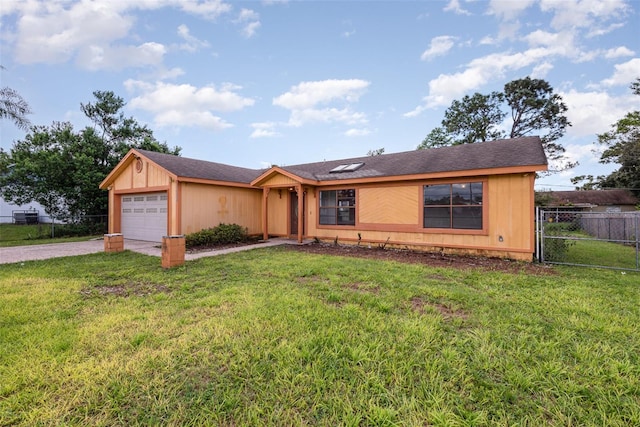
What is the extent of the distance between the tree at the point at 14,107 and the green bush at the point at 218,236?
22.2 ft

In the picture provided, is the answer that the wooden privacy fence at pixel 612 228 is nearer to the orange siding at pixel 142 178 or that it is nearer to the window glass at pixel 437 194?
the window glass at pixel 437 194

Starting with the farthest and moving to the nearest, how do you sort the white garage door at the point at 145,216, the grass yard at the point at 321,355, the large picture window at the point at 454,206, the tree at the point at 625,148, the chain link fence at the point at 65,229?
the tree at the point at 625,148
the chain link fence at the point at 65,229
the white garage door at the point at 145,216
the large picture window at the point at 454,206
the grass yard at the point at 321,355

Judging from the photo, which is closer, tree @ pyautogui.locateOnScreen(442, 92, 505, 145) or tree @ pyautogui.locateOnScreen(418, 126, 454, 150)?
tree @ pyautogui.locateOnScreen(442, 92, 505, 145)

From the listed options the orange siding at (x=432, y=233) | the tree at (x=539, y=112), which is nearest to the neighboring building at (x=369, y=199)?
the orange siding at (x=432, y=233)

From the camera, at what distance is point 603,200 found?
87.3 feet

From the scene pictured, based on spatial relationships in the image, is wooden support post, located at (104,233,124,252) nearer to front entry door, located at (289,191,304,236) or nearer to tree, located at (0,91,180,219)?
front entry door, located at (289,191,304,236)

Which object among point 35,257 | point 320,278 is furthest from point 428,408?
point 35,257

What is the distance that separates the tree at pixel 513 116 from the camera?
21453mm

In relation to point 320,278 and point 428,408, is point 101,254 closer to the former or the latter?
point 320,278

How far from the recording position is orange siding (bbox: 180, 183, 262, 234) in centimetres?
1050

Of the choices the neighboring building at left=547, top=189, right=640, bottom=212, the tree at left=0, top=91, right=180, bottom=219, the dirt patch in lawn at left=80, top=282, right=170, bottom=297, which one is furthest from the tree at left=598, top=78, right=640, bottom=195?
the tree at left=0, top=91, right=180, bottom=219

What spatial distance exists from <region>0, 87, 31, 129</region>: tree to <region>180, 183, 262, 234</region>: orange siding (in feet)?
18.3

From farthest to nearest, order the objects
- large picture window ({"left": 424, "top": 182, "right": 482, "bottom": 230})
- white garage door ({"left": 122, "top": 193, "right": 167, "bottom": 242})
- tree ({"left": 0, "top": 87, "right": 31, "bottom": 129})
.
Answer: white garage door ({"left": 122, "top": 193, "right": 167, "bottom": 242}), tree ({"left": 0, "top": 87, "right": 31, "bottom": 129}), large picture window ({"left": 424, "top": 182, "right": 482, "bottom": 230})

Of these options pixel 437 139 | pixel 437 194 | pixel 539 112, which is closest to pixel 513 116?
A: pixel 539 112
